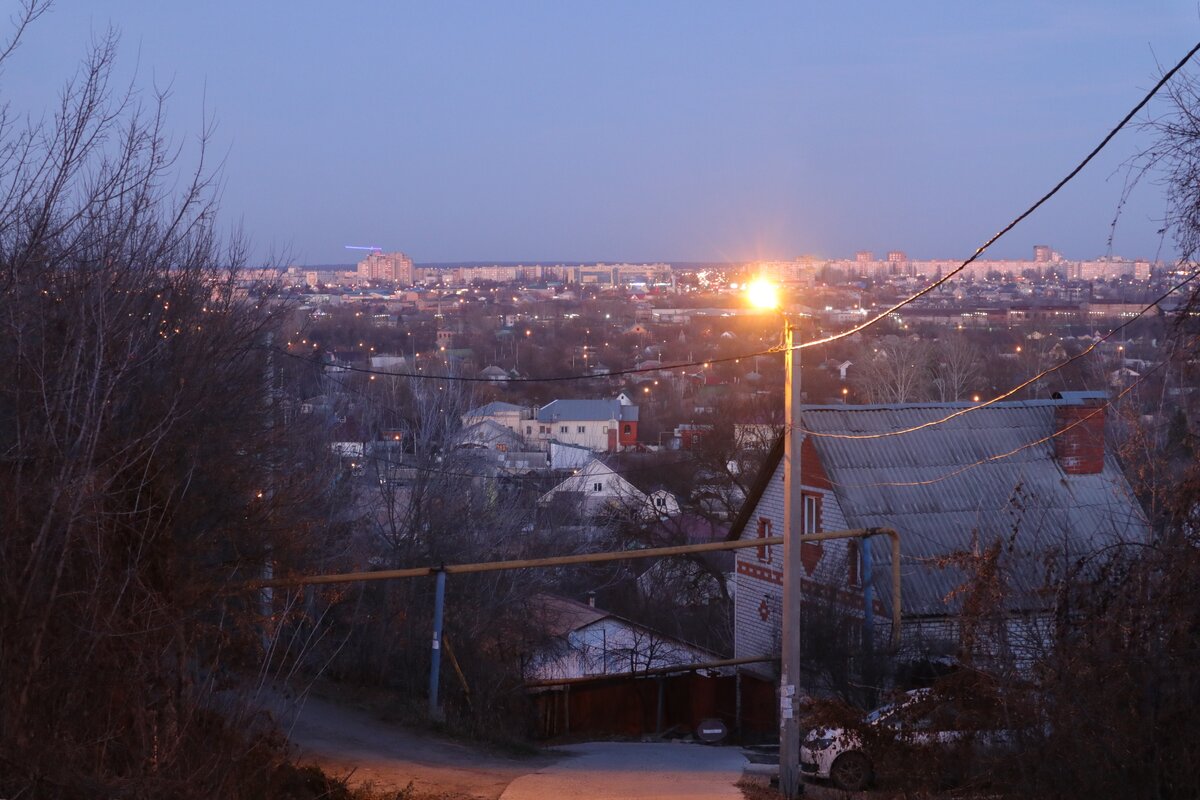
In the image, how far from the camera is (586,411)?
58.2m

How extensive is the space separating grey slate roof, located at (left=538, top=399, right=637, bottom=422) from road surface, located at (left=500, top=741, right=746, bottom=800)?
140 feet

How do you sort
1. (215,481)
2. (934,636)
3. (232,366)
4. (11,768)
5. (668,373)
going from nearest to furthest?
(11,768) → (215,481) → (232,366) → (934,636) → (668,373)

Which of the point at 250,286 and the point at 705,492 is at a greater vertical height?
the point at 250,286

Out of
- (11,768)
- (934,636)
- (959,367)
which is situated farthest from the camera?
(959,367)

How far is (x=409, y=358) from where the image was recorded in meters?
38.1

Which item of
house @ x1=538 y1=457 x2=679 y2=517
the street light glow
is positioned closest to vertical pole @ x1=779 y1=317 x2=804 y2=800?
the street light glow

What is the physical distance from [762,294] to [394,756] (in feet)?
19.3

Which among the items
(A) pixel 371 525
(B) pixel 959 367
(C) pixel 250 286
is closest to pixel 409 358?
(A) pixel 371 525

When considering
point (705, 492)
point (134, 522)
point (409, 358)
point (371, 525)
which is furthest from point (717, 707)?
point (409, 358)

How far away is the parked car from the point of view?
8.21 m

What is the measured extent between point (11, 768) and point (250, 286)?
943 cm

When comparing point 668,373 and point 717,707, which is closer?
point 717,707

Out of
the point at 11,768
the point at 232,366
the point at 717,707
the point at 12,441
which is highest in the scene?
the point at 232,366

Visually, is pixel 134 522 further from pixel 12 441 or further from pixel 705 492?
pixel 705 492
